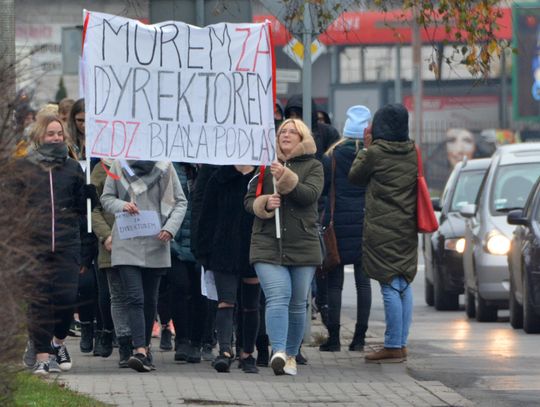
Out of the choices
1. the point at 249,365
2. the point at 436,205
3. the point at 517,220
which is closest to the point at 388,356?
the point at 249,365

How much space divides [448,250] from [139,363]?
853 centimetres

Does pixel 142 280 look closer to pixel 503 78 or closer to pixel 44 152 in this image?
pixel 44 152

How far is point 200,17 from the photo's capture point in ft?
48.9

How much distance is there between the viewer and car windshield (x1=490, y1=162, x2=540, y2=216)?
1792 cm

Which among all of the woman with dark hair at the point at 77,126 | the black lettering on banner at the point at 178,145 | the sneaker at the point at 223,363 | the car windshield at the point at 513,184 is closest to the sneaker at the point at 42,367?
the sneaker at the point at 223,363

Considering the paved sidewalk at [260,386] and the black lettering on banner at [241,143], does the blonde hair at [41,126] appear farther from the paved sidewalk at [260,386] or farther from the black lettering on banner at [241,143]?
the paved sidewalk at [260,386]

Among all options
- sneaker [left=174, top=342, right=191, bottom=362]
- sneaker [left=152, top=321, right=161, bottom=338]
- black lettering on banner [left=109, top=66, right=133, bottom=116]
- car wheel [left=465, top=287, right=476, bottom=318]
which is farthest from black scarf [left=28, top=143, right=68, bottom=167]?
car wheel [left=465, top=287, right=476, bottom=318]

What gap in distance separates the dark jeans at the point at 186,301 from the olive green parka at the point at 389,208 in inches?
50.6

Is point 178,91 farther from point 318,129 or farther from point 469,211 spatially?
point 469,211

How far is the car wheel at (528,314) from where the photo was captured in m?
15.2

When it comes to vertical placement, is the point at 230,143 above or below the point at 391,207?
above

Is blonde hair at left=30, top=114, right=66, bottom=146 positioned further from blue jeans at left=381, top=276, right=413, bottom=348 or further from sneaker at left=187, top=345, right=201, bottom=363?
blue jeans at left=381, top=276, right=413, bottom=348

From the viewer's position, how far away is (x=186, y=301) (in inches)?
480

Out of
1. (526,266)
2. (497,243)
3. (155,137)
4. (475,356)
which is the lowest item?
(475,356)
